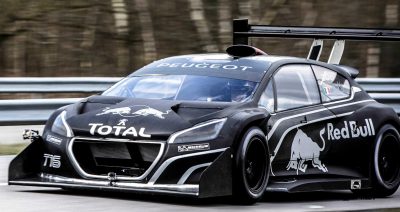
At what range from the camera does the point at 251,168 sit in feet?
25.6

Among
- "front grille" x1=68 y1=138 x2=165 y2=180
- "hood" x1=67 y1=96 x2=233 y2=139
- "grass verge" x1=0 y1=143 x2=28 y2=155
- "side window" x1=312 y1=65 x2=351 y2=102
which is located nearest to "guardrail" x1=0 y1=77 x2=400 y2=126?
"grass verge" x1=0 y1=143 x2=28 y2=155

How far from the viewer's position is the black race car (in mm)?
7445

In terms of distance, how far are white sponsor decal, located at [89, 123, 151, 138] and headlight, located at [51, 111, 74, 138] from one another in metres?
0.19

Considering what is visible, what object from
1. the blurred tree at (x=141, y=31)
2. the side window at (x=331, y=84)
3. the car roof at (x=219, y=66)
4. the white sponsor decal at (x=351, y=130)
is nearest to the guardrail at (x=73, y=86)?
the car roof at (x=219, y=66)

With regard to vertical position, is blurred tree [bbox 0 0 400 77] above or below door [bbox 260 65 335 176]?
below

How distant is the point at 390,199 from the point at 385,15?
20.1m

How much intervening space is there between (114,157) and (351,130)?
245cm

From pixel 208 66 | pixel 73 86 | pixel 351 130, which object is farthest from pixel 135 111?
pixel 73 86

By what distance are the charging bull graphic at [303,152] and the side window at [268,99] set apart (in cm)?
31

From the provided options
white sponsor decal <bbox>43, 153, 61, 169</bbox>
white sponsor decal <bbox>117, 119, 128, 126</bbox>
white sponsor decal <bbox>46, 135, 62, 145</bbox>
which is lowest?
white sponsor decal <bbox>43, 153, 61, 169</bbox>

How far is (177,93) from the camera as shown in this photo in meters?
8.33

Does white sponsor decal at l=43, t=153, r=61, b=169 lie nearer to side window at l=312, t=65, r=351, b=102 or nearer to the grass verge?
side window at l=312, t=65, r=351, b=102

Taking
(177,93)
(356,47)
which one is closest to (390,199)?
(177,93)

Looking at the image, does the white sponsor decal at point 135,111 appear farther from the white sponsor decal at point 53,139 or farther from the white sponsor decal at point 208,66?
the white sponsor decal at point 208,66
